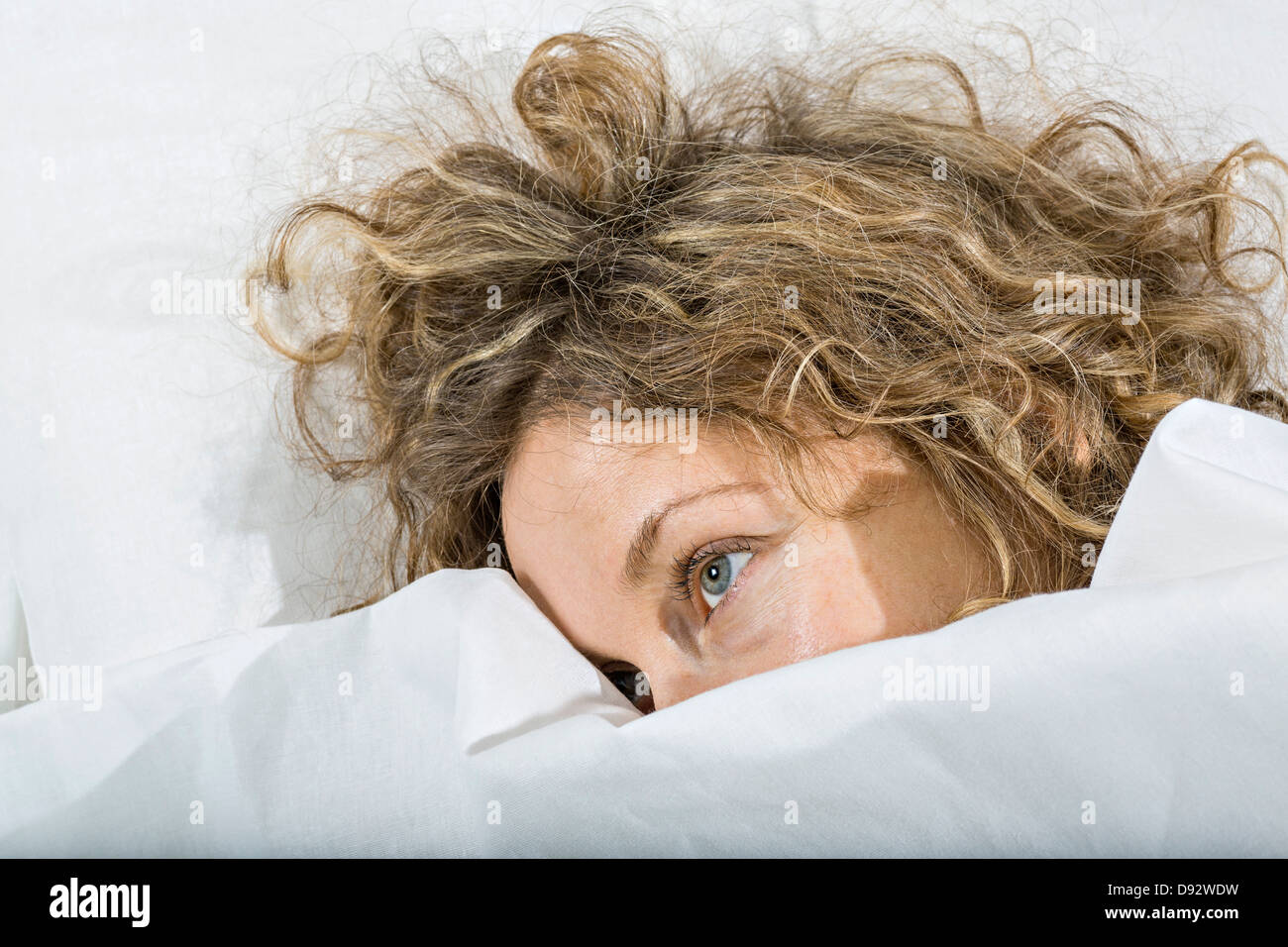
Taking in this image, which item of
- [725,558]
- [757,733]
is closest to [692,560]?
[725,558]

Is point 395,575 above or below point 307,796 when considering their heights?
above

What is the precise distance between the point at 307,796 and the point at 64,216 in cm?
79

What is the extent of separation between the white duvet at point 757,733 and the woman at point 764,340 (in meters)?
0.13

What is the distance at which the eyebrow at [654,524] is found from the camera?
35.2 inches

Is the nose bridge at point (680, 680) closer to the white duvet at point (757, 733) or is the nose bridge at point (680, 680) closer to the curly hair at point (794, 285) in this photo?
the white duvet at point (757, 733)

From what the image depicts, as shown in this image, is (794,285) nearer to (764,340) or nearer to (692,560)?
(764,340)

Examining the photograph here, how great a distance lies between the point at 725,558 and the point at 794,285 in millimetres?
269

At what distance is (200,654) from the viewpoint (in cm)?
95

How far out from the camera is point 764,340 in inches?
38.0

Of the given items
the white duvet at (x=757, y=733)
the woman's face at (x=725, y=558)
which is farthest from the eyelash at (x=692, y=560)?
the white duvet at (x=757, y=733)

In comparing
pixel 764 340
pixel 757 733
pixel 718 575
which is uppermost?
pixel 764 340

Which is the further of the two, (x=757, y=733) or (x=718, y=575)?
(x=718, y=575)

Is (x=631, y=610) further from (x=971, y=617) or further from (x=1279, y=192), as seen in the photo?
(x=1279, y=192)
